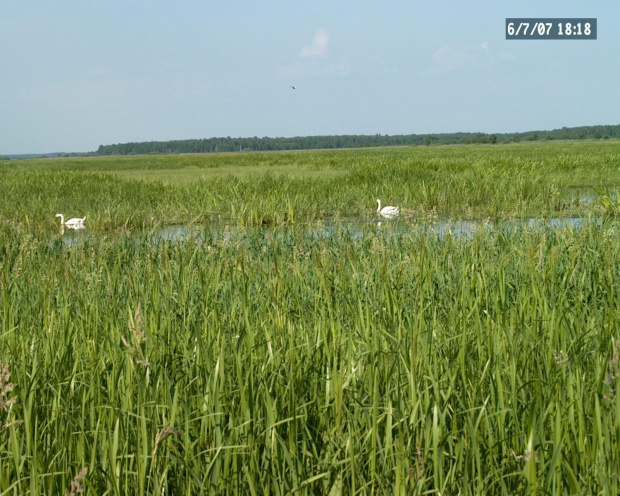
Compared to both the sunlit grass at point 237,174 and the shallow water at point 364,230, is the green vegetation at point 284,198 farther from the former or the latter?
the shallow water at point 364,230

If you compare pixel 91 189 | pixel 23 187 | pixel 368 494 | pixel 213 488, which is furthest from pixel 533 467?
pixel 23 187

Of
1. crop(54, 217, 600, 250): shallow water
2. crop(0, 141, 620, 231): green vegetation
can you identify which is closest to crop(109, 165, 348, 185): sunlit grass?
crop(0, 141, 620, 231): green vegetation

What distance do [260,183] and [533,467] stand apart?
42.8ft

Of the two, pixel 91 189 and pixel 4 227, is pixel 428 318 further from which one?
pixel 91 189

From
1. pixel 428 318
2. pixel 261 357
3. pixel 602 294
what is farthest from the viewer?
pixel 602 294

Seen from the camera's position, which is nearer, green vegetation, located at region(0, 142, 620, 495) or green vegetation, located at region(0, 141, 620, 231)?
green vegetation, located at region(0, 142, 620, 495)

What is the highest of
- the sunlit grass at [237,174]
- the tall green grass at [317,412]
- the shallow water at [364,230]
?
the sunlit grass at [237,174]

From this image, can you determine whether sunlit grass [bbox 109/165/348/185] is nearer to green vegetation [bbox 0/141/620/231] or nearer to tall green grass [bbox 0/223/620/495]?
green vegetation [bbox 0/141/620/231]

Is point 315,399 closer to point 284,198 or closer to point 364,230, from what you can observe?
point 364,230

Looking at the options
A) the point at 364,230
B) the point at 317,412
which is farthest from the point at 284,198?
the point at 317,412

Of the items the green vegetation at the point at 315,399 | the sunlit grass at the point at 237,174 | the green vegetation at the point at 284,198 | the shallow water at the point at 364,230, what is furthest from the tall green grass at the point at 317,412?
the sunlit grass at the point at 237,174

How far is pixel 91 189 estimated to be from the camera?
1518cm

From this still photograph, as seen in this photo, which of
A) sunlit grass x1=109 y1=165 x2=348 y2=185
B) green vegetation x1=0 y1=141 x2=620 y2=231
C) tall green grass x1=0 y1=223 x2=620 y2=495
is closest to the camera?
tall green grass x1=0 y1=223 x2=620 y2=495

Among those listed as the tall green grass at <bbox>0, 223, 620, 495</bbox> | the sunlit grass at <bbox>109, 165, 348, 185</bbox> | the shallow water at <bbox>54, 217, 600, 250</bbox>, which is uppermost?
the sunlit grass at <bbox>109, 165, 348, 185</bbox>
